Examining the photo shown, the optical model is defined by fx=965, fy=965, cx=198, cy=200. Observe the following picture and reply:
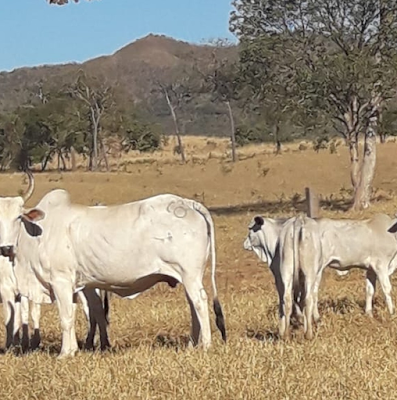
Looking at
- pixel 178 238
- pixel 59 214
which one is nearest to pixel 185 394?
pixel 178 238

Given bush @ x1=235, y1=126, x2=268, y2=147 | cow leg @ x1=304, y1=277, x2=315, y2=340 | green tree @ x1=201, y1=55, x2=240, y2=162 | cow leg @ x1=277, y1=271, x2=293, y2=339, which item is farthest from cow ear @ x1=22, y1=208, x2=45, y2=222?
bush @ x1=235, y1=126, x2=268, y2=147

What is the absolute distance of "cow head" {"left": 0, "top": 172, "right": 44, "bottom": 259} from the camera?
7738mm

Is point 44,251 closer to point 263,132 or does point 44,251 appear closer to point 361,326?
point 361,326

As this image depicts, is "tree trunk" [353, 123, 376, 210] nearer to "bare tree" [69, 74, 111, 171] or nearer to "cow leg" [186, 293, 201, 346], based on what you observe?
"cow leg" [186, 293, 201, 346]

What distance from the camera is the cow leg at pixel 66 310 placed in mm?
7645

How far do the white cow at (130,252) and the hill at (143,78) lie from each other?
2714 centimetres

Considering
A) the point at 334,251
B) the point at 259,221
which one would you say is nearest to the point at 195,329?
the point at 259,221

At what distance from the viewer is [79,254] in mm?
7785

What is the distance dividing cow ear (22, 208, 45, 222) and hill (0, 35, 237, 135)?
88.9 ft

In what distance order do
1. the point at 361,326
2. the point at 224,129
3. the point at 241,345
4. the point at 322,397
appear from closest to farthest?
the point at 322,397, the point at 241,345, the point at 361,326, the point at 224,129

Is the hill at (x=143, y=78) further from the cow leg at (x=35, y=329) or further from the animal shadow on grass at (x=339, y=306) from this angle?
the cow leg at (x=35, y=329)

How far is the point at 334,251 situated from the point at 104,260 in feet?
9.47

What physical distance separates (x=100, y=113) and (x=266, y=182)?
17351 mm

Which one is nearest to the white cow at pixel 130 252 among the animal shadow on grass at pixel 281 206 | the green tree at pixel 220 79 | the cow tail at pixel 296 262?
the cow tail at pixel 296 262
